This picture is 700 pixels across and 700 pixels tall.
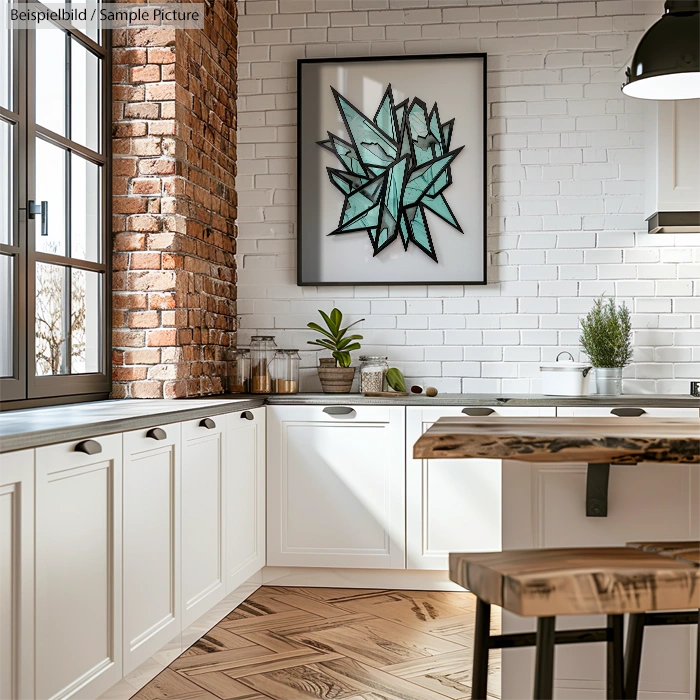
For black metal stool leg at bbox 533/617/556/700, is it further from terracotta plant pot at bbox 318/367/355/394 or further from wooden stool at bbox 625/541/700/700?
terracotta plant pot at bbox 318/367/355/394

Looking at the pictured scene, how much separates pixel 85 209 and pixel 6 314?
76 centimetres

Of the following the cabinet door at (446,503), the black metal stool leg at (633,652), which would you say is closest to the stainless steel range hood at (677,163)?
the cabinet door at (446,503)

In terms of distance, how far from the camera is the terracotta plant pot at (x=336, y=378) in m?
4.22

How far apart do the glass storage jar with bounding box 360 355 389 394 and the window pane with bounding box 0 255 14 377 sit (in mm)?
1725

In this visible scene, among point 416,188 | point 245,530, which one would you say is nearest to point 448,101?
point 416,188

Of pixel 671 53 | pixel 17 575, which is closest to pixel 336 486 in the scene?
pixel 17 575

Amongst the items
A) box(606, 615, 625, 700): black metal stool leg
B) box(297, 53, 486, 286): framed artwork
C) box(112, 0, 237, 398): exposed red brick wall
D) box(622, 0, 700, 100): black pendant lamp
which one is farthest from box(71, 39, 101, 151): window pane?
box(606, 615, 625, 700): black metal stool leg

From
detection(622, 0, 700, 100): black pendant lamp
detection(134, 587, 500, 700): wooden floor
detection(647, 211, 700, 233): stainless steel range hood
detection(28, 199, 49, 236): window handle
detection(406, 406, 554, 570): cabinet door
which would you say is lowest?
detection(134, 587, 500, 700): wooden floor

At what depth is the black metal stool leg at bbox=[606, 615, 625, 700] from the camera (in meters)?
1.62

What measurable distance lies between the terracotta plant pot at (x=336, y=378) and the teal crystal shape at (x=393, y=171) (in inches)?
25.7

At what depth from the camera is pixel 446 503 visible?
386 cm

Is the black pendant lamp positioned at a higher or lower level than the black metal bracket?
higher

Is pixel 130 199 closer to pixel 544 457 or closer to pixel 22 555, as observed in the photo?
pixel 22 555

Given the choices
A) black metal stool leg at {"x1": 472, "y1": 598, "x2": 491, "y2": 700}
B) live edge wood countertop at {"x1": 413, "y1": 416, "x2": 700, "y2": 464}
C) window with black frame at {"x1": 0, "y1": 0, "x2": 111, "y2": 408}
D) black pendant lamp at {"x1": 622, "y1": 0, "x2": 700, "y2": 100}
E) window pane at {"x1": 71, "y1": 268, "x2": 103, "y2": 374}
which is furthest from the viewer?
window pane at {"x1": 71, "y1": 268, "x2": 103, "y2": 374}
